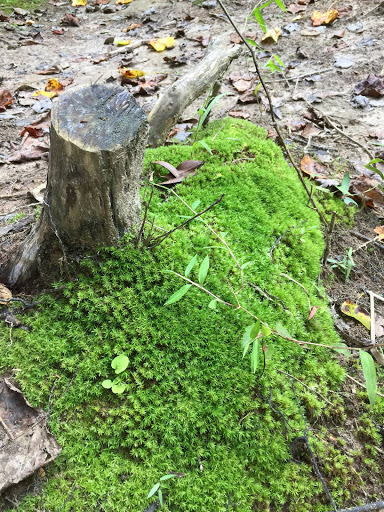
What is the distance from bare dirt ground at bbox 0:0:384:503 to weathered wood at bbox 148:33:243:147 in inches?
25.3

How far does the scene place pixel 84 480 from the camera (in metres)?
1.46

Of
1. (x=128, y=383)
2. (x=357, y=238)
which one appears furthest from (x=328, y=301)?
(x=128, y=383)

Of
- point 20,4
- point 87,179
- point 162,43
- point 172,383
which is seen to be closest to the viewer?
point 87,179

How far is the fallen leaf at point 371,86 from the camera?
14.3ft

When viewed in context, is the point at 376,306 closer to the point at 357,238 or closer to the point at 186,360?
the point at 357,238

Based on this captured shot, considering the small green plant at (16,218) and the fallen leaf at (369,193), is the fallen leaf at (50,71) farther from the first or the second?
the fallen leaf at (369,193)

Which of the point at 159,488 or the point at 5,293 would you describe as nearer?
the point at 159,488

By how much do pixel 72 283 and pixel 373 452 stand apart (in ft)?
5.87

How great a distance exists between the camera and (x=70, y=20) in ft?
25.0

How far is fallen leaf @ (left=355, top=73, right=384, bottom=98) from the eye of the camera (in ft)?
14.3

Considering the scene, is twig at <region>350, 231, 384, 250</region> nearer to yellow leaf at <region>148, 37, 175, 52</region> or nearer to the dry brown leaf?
the dry brown leaf

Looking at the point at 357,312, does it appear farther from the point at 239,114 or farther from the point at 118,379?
the point at 239,114

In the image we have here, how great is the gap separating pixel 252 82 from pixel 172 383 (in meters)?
4.56

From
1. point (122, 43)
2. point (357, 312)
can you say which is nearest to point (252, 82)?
point (122, 43)
